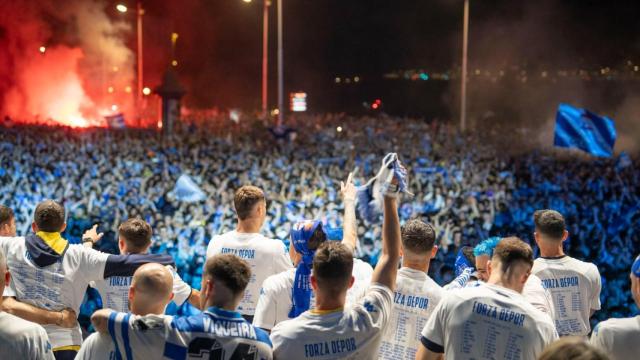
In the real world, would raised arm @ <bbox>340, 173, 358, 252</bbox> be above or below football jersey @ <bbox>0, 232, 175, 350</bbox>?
above

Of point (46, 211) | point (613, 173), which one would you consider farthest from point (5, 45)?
point (46, 211)

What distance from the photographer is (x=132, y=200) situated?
42.0ft

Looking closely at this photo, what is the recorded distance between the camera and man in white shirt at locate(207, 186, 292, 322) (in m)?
4.65

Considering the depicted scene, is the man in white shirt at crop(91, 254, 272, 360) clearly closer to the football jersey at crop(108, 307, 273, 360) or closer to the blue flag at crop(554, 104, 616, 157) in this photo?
the football jersey at crop(108, 307, 273, 360)

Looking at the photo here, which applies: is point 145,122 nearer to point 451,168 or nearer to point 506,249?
point 451,168

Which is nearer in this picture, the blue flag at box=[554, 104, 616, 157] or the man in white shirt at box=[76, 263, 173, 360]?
the man in white shirt at box=[76, 263, 173, 360]

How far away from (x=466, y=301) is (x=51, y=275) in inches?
92.5

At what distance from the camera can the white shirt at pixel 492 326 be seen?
3250 millimetres

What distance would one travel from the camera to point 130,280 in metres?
4.10

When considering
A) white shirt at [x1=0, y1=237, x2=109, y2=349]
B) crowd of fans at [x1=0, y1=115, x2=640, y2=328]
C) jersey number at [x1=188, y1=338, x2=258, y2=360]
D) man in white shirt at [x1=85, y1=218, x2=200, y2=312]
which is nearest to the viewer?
jersey number at [x1=188, y1=338, x2=258, y2=360]

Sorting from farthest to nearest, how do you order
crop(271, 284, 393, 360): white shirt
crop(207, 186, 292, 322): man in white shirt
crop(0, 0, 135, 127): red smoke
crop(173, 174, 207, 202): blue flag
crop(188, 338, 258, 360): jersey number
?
crop(0, 0, 135, 127): red smoke
crop(173, 174, 207, 202): blue flag
crop(207, 186, 292, 322): man in white shirt
crop(271, 284, 393, 360): white shirt
crop(188, 338, 258, 360): jersey number

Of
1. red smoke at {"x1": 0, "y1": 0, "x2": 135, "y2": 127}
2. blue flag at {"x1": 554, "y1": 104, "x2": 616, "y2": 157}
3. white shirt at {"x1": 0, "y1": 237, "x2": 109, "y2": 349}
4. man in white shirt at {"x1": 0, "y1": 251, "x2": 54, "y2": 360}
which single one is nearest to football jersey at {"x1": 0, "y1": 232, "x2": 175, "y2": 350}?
white shirt at {"x1": 0, "y1": 237, "x2": 109, "y2": 349}

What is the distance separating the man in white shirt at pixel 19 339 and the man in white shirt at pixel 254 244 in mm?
1653

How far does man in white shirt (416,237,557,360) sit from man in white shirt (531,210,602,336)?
4.79ft
